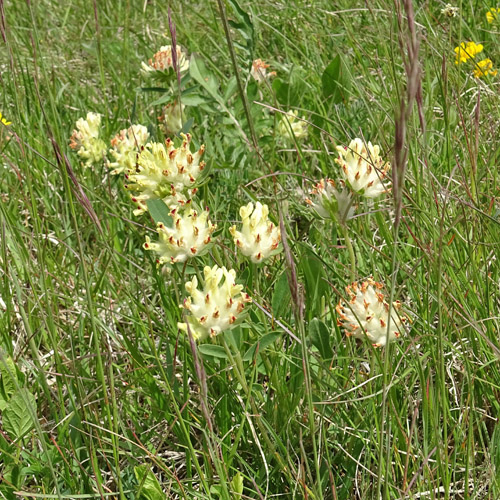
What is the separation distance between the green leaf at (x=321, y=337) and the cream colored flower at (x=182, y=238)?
0.95 ft

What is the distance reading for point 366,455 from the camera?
1323 mm

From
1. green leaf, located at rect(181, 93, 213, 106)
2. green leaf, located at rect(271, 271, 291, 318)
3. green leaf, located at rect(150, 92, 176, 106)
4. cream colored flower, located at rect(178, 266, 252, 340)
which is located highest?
cream colored flower, located at rect(178, 266, 252, 340)

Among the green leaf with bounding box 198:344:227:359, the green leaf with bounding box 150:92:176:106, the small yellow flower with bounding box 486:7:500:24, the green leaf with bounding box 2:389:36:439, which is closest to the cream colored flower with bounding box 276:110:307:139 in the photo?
the green leaf with bounding box 150:92:176:106

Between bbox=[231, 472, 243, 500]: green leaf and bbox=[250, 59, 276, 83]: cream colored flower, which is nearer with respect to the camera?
bbox=[231, 472, 243, 500]: green leaf

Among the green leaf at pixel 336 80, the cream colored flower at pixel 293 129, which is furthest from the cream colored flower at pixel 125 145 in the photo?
the green leaf at pixel 336 80

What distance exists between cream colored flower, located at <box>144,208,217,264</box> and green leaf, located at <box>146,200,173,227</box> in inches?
3.3

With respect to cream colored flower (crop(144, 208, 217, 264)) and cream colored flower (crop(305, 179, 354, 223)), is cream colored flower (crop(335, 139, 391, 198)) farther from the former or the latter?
cream colored flower (crop(144, 208, 217, 264))

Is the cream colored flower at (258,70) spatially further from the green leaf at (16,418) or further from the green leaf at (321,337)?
the green leaf at (16,418)

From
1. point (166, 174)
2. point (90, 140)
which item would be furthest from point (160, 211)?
point (90, 140)

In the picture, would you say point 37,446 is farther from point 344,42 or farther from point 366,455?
point 344,42

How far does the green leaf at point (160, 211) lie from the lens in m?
1.38

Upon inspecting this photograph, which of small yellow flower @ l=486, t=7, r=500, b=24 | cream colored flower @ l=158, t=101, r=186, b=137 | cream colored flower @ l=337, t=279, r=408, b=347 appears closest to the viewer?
cream colored flower @ l=337, t=279, r=408, b=347

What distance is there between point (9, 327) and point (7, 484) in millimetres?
445

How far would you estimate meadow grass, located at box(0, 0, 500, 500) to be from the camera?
1.21 m
